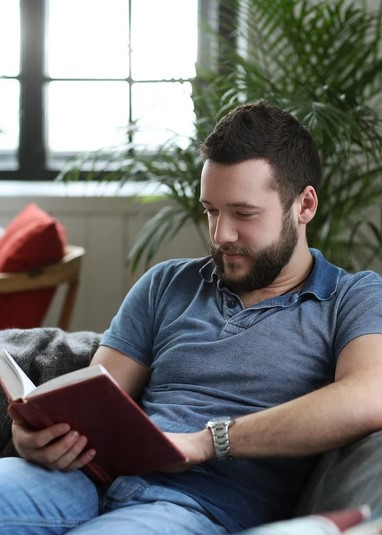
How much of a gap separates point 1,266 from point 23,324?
204 mm

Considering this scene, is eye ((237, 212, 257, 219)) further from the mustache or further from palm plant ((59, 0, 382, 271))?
palm plant ((59, 0, 382, 271))

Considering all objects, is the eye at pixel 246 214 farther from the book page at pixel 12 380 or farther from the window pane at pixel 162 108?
the window pane at pixel 162 108

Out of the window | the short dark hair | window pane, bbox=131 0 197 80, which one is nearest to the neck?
the short dark hair

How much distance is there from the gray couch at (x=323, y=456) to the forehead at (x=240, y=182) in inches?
17.9

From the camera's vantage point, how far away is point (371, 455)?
1405 mm

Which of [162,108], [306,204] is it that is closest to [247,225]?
[306,204]

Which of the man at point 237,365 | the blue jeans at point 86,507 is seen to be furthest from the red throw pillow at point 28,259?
the blue jeans at point 86,507

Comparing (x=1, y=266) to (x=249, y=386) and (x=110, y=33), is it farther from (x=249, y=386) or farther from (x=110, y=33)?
(x=249, y=386)

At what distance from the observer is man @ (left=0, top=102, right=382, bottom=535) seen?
1470 millimetres

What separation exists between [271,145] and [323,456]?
55cm

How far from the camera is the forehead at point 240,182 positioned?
A: 64.5 inches

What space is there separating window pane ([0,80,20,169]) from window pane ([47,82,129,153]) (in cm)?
14

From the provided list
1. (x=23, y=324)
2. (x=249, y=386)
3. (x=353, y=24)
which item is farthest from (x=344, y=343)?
(x=23, y=324)

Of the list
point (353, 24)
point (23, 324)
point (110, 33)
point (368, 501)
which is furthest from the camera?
point (110, 33)
